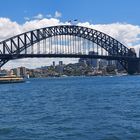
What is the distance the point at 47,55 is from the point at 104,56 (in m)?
26.5

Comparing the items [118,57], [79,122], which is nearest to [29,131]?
[79,122]

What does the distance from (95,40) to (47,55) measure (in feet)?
148

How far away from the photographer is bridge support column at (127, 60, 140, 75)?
183m

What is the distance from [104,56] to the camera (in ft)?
547

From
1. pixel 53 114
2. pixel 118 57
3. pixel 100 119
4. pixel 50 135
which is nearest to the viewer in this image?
pixel 50 135

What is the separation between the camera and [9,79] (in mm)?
145500

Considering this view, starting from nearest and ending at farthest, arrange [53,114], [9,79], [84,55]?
1. [53,114]
2. [9,79]
3. [84,55]

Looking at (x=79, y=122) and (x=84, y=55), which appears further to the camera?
(x=84, y=55)

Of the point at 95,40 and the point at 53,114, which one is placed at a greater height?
the point at 95,40

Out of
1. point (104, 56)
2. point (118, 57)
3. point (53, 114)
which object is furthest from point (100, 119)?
point (118, 57)

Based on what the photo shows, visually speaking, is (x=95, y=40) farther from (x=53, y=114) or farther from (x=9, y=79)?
(x=53, y=114)

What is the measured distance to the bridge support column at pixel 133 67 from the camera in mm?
183250

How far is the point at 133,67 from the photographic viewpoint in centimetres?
18525

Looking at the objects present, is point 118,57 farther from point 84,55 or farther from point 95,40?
point 84,55
